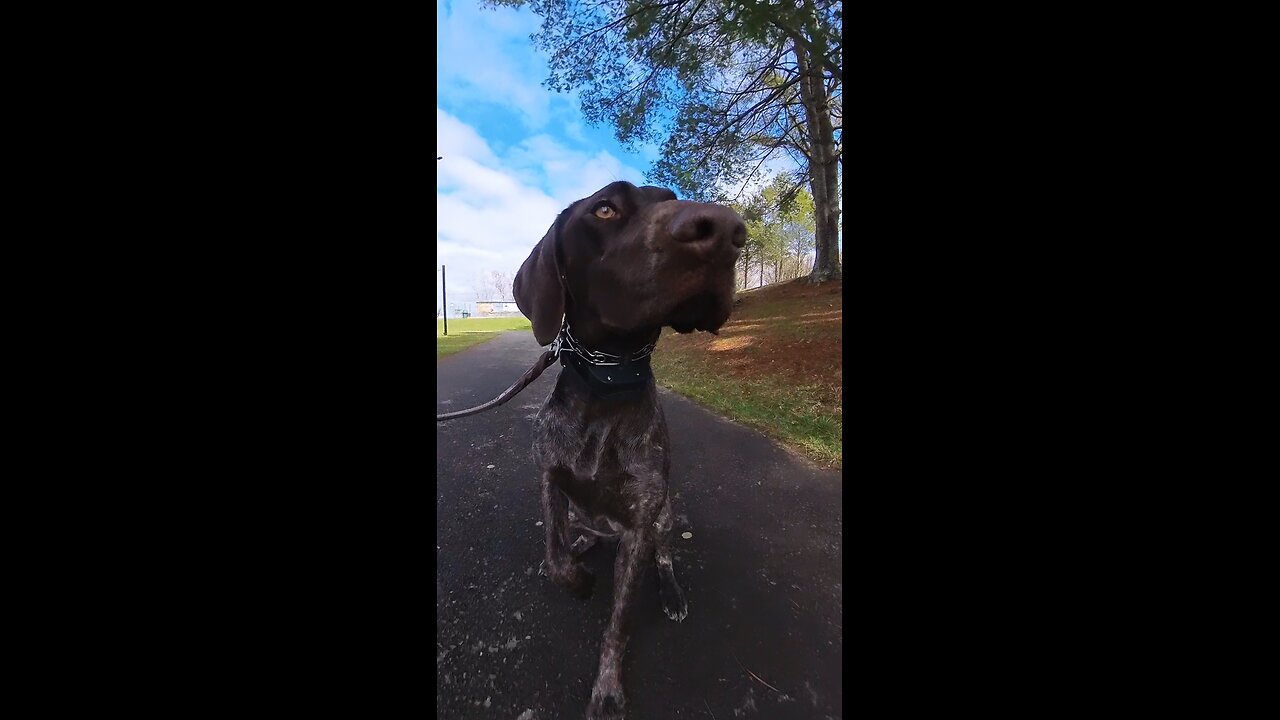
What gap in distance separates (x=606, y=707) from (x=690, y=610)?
69 cm

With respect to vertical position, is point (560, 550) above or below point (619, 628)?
above

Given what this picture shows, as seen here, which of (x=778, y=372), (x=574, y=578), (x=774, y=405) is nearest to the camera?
(x=574, y=578)

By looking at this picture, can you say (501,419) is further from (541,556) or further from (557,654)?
(557,654)

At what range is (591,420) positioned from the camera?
2.01 meters

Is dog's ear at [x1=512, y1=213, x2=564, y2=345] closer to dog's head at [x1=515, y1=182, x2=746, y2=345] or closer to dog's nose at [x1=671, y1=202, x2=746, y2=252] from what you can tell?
dog's head at [x1=515, y1=182, x2=746, y2=345]

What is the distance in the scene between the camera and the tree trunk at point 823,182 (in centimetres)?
1219

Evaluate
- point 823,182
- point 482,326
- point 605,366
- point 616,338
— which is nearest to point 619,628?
point 605,366

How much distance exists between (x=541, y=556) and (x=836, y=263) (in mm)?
16094

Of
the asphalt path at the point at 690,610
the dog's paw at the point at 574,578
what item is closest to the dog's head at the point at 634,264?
the asphalt path at the point at 690,610

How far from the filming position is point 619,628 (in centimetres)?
187

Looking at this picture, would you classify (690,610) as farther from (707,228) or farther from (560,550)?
(707,228)

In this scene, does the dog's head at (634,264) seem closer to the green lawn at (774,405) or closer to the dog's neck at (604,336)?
the dog's neck at (604,336)

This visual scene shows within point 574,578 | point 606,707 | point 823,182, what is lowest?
point 606,707
